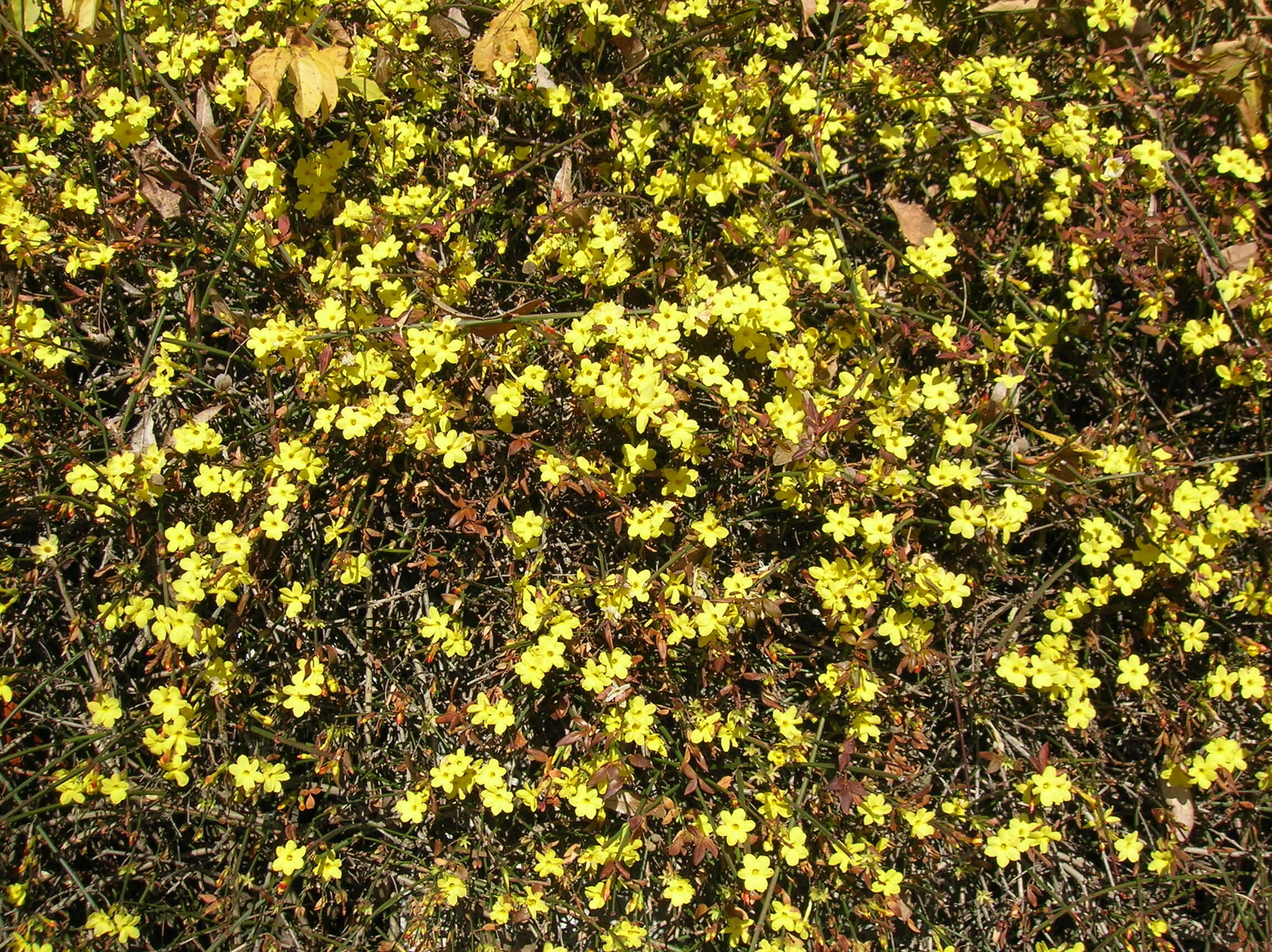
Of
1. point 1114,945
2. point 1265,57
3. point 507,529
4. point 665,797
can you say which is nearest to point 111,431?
point 507,529

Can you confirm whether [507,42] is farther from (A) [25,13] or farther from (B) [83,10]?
(A) [25,13]

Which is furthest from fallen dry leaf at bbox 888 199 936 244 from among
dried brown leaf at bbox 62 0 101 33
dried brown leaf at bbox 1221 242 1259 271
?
dried brown leaf at bbox 62 0 101 33

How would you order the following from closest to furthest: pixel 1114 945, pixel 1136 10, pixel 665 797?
pixel 665 797, pixel 1114 945, pixel 1136 10

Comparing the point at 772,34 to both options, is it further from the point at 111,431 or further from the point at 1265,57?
the point at 111,431

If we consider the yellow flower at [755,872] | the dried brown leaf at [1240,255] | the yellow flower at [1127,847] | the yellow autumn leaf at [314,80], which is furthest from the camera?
the dried brown leaf at [1240,255]

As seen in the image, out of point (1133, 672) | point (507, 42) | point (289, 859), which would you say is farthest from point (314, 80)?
point (1133, 672)

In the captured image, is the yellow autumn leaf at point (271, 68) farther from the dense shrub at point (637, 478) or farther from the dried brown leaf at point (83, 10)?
the dried brown leaf at point (83, 10)

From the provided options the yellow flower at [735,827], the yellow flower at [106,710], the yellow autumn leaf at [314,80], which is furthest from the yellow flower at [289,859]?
the yellow autumn leaf at [314,80]
